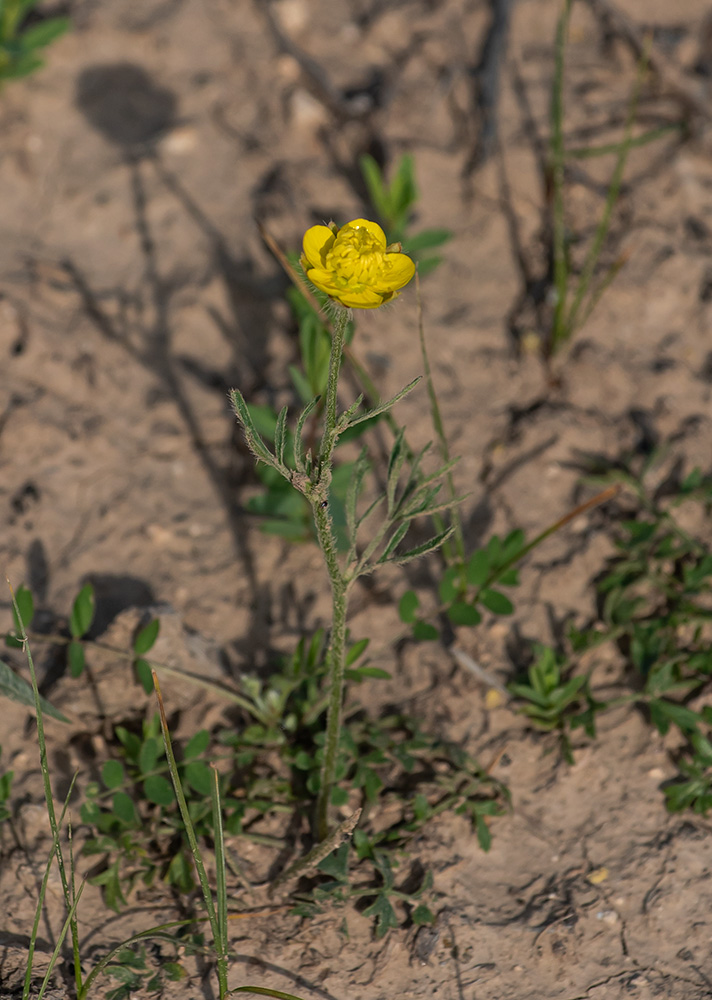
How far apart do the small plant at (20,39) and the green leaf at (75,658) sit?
7.41 feet

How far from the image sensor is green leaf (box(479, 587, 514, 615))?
238 centimetres

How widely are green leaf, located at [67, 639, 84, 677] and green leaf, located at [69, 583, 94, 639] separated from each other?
0.12 ft

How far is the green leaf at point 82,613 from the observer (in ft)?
7.77

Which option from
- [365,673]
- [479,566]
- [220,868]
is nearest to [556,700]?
[479,566]

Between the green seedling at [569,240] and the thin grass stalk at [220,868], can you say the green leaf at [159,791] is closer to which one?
the thin grass stalk at [220,868]

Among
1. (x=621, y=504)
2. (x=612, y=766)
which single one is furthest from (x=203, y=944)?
(x=621, y=504)

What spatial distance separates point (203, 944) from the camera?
6.57 ft

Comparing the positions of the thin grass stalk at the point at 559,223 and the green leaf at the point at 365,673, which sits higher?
the thin grass stalk at the point at 559,223

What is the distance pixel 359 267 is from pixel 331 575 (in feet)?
1.97

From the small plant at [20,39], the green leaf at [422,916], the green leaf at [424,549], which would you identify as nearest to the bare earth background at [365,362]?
the green leaf at [422,916]

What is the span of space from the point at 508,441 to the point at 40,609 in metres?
1.55

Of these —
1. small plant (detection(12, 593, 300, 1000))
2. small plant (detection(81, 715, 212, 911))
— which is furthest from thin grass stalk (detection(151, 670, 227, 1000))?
small plant (detection(81, 715, 212, 911))

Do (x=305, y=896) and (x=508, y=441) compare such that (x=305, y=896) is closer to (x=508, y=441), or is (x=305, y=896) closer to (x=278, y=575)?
(x=278, y=575)

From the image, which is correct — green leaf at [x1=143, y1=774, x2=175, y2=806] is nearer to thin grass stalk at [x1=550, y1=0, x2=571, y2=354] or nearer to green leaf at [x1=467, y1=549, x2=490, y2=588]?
green leaf at [x1=467, y1=549, x2=490, y2=588]
